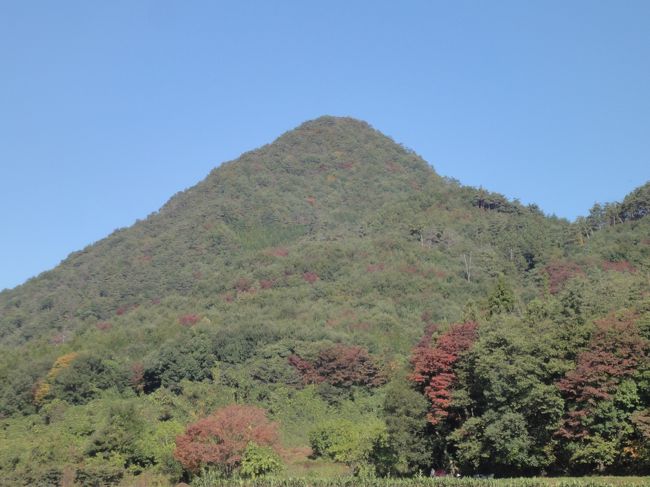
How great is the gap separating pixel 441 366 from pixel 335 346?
906 inches

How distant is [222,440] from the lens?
4038 centimetres

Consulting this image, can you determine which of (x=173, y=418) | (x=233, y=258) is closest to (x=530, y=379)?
(x=173, y=418)

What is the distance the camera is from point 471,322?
39.7 m

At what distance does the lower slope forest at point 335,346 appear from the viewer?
107 feet

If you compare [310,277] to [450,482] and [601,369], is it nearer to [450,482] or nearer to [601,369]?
[450,482]

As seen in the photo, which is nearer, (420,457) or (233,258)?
(420,457)

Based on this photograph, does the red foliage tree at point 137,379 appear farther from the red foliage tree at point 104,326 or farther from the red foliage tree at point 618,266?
the red foliage tree at point 618,266

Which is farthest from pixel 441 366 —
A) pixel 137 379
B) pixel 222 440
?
pixel 137 379

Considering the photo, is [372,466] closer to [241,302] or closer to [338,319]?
[338,319]

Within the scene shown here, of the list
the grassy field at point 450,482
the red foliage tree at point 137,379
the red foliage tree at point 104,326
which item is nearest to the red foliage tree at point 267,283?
the red foliage tree at point 104,326

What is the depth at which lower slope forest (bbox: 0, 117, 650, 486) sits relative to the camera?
3269 cm

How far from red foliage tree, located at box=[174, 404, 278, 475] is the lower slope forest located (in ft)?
0.40

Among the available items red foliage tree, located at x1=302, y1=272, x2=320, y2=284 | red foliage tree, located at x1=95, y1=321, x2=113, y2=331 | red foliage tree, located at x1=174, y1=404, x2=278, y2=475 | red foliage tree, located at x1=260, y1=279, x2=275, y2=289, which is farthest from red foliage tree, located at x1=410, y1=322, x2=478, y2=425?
red foliage tree, located at x1=95, y1=321, x2=113, y2=331

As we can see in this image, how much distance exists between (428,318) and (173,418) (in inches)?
1120
